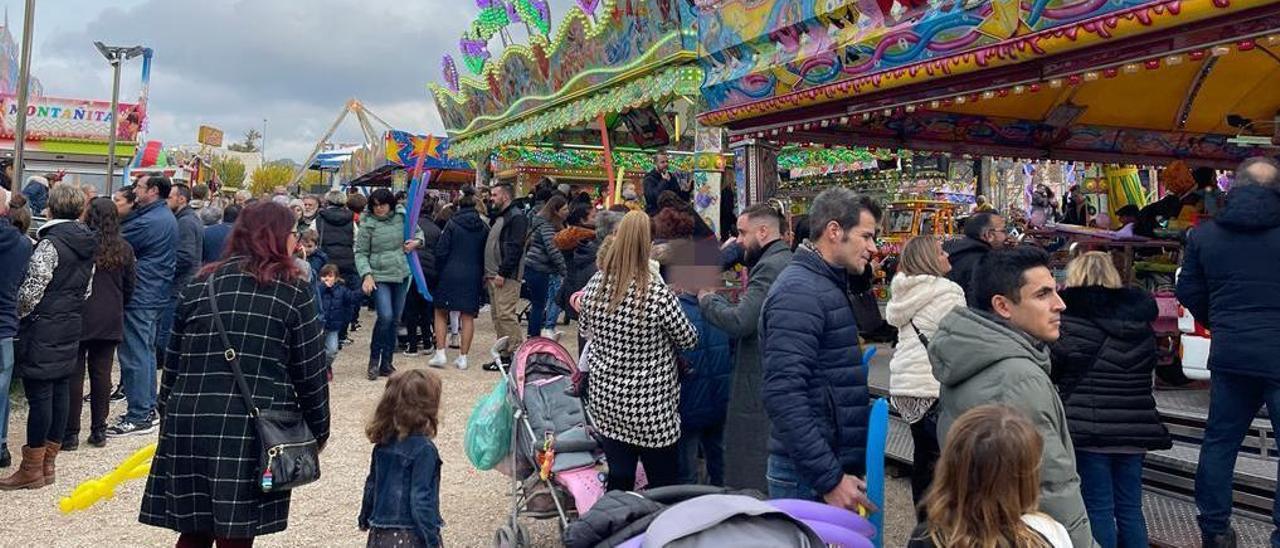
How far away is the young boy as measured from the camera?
810 cm

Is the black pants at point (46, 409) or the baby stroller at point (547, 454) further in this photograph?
the black pants at point (46, 409)

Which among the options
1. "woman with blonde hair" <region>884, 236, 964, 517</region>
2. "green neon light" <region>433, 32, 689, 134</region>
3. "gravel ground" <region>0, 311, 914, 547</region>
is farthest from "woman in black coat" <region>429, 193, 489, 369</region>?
"woman with blonde hair" <region>884, 236, 964, 517</region>

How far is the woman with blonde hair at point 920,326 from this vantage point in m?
3.81

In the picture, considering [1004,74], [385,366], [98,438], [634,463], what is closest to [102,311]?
[98,438]

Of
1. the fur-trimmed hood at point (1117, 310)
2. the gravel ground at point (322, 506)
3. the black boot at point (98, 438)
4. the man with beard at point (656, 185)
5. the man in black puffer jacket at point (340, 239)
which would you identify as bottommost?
the gravel ground at point (322, 506)

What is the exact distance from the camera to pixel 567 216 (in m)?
8.28

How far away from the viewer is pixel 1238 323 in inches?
145

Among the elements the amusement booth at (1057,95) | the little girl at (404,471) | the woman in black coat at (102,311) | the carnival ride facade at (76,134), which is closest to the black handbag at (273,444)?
the little girl at (404,471)

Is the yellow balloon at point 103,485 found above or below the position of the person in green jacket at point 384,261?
below

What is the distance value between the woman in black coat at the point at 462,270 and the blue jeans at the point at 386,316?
428 mm

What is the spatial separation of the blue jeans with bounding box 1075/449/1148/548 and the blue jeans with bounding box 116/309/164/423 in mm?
5823

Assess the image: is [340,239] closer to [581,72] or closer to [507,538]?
[581,72]

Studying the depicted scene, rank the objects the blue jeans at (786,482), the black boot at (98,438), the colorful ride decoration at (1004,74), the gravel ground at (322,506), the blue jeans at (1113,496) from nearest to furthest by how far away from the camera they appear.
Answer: the blue jeans at (786,482)
the blue jeans at (1113,496)
the gravel ground at (322,506)
the colorful ride decoration at (1004,74)
the black boot at (98,438)

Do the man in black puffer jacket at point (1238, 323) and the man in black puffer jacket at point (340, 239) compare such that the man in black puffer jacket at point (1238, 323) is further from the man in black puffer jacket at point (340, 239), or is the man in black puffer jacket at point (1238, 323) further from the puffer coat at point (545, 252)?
the man in black puffer jacket at point (340, 239)
